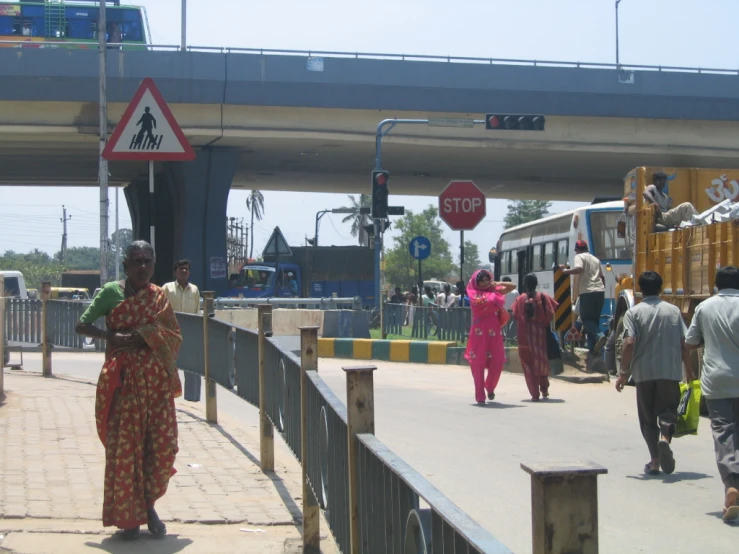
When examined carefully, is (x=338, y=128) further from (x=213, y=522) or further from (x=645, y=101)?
(x=213, y=522)

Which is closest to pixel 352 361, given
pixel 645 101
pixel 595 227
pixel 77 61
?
pixel 595 227

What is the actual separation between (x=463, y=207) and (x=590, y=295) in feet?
12.5

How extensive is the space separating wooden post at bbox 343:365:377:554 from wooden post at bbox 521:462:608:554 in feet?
4.87

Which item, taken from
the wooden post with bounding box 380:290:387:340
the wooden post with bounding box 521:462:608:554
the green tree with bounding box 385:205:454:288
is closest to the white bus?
the wooden post with bounding box 380:290:387:340

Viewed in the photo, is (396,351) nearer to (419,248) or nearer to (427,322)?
(427,322)

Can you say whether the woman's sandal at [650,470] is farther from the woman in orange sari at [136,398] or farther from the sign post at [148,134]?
the sign post at [148,134]

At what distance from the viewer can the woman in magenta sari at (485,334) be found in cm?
1152

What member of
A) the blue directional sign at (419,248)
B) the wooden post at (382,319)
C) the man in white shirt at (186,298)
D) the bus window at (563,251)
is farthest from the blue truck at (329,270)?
the man in white shirt at (186,298)

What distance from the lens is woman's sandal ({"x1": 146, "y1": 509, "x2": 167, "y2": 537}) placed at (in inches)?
199

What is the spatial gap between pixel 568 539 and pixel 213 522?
12.8 ft

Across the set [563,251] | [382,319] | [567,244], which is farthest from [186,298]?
[563,251]

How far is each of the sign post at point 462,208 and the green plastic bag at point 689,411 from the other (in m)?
10.9

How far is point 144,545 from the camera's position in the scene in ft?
16.4

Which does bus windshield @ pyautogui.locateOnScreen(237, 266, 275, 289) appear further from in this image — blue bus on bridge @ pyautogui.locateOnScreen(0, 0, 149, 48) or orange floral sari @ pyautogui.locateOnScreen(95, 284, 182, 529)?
orange floral sari @ pyautogui.locateOnScreen(95, 284, 182, 529)
